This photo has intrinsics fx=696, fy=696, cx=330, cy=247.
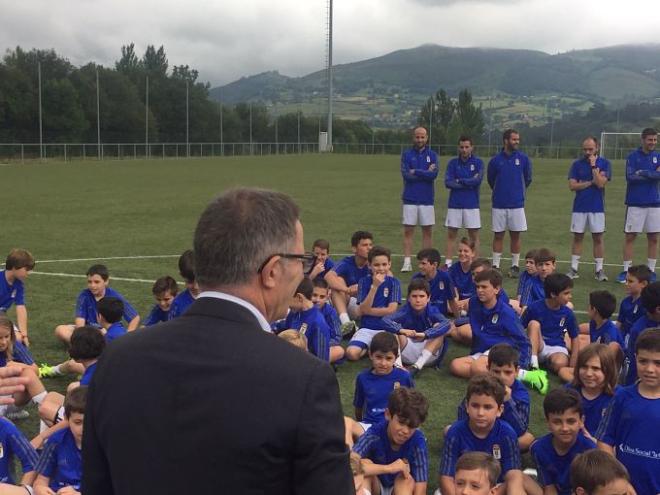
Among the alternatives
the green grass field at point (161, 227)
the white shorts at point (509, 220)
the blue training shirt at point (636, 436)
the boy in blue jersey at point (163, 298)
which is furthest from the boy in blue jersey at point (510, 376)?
the white shorts at point (509, 220)

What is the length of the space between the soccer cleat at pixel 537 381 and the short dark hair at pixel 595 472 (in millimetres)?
2511

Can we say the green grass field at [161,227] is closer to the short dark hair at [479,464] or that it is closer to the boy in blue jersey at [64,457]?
the short dark hair at [479,464]

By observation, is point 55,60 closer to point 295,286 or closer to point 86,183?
point 86,183

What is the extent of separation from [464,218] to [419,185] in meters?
0.91

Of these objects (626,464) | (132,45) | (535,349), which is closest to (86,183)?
(535,349)

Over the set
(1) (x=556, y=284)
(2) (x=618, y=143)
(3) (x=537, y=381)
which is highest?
(2) (x=618, y=143)

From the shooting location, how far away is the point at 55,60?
2173 inches

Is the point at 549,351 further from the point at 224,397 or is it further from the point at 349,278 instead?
the point at 224,397

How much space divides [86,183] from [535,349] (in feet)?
77.0

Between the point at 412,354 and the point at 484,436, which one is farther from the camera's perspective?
the point at 412,354

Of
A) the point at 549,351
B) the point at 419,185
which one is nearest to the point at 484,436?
the point at 549,351

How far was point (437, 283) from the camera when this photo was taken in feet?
25.3

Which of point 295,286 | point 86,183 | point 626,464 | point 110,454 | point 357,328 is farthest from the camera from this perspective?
point 86,183

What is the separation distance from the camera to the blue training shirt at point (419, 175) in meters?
10.8
